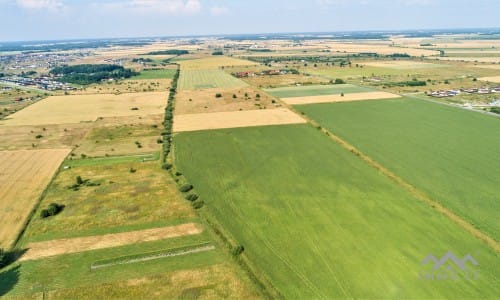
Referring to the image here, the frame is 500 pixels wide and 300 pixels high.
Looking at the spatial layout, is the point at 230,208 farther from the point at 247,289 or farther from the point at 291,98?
the point at 291,98

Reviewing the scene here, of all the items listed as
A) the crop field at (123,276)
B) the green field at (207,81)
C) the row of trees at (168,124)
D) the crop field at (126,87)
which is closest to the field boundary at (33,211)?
the crop field at (123,276)

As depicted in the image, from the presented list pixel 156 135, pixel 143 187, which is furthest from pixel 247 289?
pixel 156 135

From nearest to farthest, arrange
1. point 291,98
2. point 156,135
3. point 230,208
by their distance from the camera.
A: point 230,208, point 156,135, point 291,98

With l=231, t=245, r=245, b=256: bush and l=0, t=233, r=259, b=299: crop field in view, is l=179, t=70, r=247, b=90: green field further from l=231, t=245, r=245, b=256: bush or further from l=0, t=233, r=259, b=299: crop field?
l=231, t=245, r=245, b=256: bush

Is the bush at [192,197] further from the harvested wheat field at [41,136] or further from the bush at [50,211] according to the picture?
the harvested wheat field at [41,136]

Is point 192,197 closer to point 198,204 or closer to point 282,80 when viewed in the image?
point 198,204

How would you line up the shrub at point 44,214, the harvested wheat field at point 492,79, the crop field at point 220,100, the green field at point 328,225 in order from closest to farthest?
the green field at point 328,225 → the shrub at point 44,214 → the crop field at point 220,100 → the harvested wheat field at point 492,79
